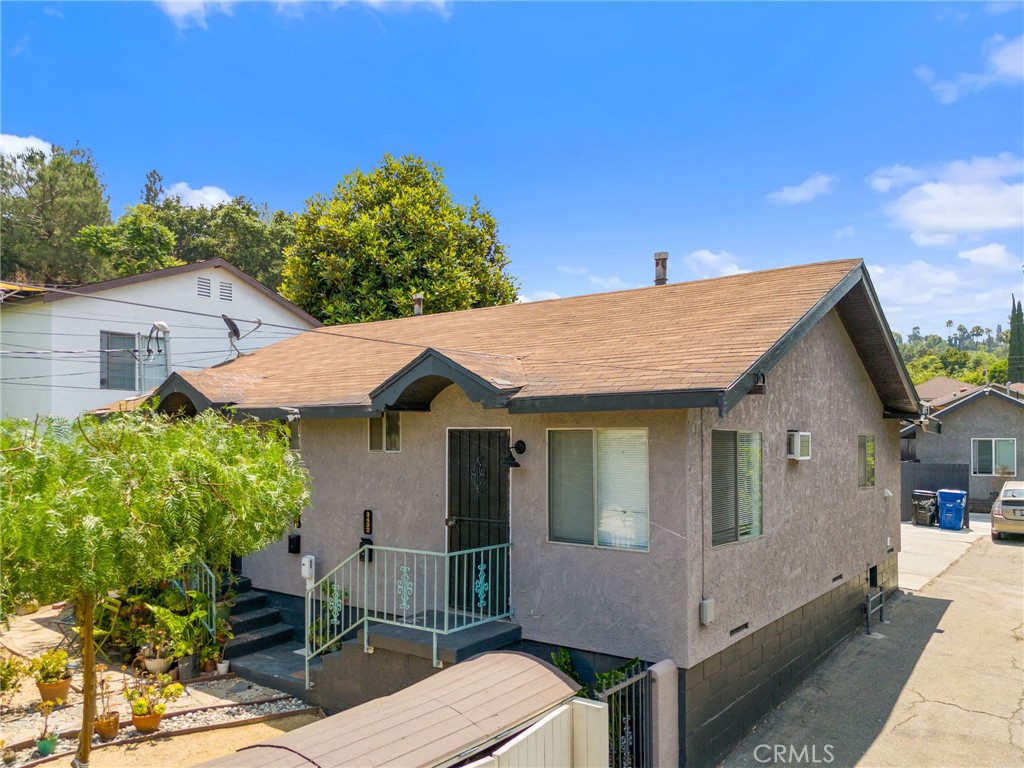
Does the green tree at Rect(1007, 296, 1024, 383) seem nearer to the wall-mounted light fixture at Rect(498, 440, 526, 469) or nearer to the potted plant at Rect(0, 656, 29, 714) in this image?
the wall-mounted light fixture at Rect(498, 440, 526, 469)

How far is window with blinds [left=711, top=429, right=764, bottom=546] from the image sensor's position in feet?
22.6

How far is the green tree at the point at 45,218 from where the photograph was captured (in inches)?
1242

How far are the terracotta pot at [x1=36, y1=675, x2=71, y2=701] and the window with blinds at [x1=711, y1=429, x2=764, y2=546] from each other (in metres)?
7.22

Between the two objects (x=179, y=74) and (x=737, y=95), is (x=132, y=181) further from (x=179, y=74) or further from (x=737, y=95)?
(x=737, y=95)

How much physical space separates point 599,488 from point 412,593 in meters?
3.07

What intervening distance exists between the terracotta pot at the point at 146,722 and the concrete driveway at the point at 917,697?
5788 mm

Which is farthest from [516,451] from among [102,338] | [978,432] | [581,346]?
[978,432]

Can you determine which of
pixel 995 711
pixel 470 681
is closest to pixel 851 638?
pixel 995 711

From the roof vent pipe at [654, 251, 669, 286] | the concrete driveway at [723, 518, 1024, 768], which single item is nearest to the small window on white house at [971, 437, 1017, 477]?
the concrete driveway at [723, 518, 1024, 768]

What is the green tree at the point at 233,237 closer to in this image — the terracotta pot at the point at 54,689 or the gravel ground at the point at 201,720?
the terracotta pot at the point at 54,689

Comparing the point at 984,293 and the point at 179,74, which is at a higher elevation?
the point at 984,293

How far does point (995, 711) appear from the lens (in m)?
7.95

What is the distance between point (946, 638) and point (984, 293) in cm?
6249

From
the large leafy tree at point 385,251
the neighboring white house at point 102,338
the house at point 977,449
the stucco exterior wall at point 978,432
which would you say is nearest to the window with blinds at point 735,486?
the neighboring white house at point 102,338
